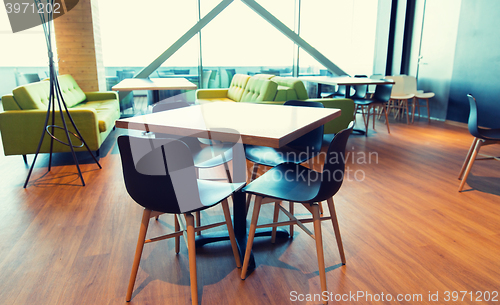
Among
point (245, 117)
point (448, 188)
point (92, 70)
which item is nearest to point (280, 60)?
point (92, 70)

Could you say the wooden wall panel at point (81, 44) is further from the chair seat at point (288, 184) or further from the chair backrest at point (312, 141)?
the chair seat at point (288, 184)

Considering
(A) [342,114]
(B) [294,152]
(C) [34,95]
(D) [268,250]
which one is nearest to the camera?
(D) [268,250]

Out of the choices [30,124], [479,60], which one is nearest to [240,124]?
[30,124]

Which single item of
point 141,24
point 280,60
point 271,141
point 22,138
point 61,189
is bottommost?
point 61,189

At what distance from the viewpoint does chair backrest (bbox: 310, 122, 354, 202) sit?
1.44 m

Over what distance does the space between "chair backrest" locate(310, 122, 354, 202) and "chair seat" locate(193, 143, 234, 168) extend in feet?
2.51

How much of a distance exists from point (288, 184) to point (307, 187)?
99mm

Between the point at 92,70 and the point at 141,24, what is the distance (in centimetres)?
133

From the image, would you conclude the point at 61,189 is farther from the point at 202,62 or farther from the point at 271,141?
the point at 202,62

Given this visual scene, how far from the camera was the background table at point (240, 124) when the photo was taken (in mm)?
1484

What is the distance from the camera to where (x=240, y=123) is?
68.6 inches

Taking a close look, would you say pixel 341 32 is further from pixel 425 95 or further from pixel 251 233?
pixel 251 233

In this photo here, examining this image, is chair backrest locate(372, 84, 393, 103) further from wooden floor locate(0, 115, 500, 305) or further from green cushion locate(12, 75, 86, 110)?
green cushion locate(12, 75, 86, 110)

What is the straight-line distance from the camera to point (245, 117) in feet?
6.42
